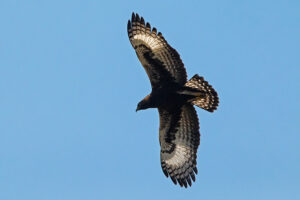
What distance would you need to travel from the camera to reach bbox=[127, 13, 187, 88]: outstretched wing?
1470 cm

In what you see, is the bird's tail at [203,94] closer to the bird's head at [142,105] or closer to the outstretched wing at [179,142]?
the outstretched wing at [179,142]

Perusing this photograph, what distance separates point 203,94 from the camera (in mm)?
15047

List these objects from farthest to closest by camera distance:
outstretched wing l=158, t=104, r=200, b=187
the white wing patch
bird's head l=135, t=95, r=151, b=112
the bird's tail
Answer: outstretched wing l=158, t=104, r=200, b=187 → bird's head l=135, t=95, r=151, b=112 → the bird's tail → the white wing patch

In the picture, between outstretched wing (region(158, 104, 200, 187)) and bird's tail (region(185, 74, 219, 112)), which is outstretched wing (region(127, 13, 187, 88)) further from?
outstretched wing (region(158, 104, 200, 187))

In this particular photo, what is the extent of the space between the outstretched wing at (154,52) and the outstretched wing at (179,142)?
89 centimetres

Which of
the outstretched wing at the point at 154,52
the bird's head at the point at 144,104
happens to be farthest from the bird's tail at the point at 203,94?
the bird's head at the point at 144,104

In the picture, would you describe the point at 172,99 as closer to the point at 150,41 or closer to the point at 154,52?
the point at 154,52

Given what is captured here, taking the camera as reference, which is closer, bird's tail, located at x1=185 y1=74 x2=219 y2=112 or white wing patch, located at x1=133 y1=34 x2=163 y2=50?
white wing patch, located at x1=133 y1=34 x2=163 y2=50

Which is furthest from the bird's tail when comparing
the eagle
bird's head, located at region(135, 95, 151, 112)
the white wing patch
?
the white wing patch

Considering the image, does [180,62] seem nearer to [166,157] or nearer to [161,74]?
[161,74]

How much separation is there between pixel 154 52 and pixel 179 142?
2.18m

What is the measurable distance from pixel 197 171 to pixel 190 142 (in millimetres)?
660

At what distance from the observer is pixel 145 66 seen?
587 inches

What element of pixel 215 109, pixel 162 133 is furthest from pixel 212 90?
pixel 162 133
